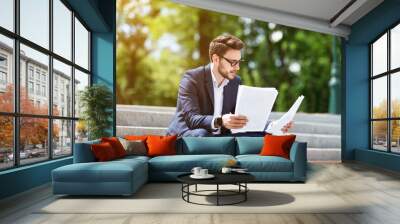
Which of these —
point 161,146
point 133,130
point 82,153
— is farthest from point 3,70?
point 133,130

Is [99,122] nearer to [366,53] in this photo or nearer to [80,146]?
[80,146]

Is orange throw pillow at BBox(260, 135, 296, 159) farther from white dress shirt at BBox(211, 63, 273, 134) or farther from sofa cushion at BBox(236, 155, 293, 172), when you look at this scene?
white dress shirt at BBox(211, 63, 273, 134)

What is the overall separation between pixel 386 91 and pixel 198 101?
3961 millimetres

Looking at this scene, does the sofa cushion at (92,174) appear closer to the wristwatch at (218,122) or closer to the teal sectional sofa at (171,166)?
the teal sectional sofa at (171,166)

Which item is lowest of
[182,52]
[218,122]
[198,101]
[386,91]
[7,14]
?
[218,122]

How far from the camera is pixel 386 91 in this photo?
850 centimetres

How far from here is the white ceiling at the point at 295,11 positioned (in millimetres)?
8281

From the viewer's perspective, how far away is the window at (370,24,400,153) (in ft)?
26.3

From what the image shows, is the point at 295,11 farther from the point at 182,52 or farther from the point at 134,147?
the point at 182,52

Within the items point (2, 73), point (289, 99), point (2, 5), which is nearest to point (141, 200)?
point (2, 73)

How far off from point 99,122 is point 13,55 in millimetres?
2841

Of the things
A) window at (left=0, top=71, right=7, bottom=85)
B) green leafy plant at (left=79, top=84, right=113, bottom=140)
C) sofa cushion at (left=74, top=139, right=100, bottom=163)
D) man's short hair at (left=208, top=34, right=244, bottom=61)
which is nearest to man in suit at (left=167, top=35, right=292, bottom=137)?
man's short hair at (left=208, top=34, right=244, bottom=61)

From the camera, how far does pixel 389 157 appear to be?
785 cm

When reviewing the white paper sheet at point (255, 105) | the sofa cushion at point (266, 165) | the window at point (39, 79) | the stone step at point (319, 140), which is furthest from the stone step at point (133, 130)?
the stone step at point (319, 140)
